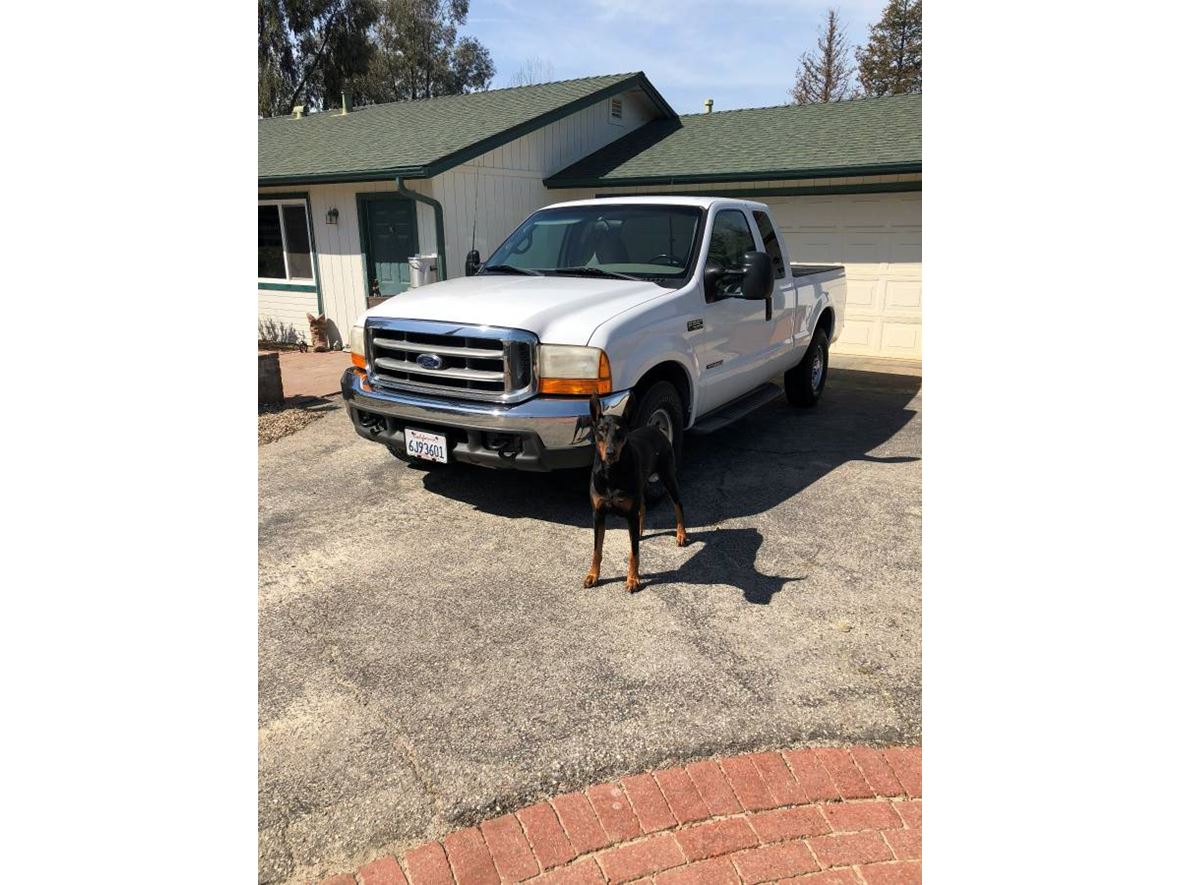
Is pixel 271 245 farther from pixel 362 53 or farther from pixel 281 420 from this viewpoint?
pixel 362 53

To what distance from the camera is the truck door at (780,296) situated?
7.19 m

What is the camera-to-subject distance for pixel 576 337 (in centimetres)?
487

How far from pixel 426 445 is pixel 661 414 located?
1.61 metres

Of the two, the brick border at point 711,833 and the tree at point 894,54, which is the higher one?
the tree at point 894,54

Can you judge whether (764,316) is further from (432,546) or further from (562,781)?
(562,781)

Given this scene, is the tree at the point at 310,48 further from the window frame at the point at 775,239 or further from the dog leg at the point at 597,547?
the dog leg at the point at 597,547

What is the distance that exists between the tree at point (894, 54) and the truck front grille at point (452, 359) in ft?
134

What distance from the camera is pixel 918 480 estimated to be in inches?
253

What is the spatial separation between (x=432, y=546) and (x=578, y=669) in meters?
1.73

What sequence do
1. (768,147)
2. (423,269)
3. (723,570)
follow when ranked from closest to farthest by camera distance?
(723,570)
(423,269)
(768,147)

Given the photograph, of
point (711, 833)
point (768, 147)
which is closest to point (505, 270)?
point (711, 833)

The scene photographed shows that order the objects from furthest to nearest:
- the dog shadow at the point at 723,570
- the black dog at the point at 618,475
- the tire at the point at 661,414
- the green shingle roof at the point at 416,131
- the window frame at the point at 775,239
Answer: the green shingle roof at the point at 416,131 < the window frame at the point at 775,239 < the tire at the point at 661,414 < the dog shadow at the point at 723,570 < the black dog at the point at 618,475

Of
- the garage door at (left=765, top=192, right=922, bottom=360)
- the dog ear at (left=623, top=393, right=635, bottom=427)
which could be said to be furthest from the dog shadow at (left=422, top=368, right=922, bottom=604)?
the garage door at (left=765, top=192, right=922, bottom=360)

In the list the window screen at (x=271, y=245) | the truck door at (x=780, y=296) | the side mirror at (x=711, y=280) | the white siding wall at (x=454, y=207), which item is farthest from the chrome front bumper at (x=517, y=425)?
the window screen at (x=271, y=245)
